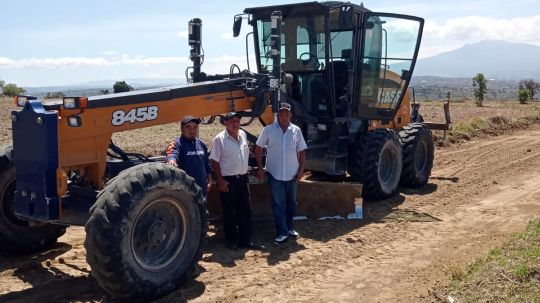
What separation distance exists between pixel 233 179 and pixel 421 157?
202 inches

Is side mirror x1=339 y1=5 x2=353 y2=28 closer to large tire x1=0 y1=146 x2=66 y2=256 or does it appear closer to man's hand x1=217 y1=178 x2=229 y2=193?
man's hand x1=217 y1=178 x2=229 y2=193

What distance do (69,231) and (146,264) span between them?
8.66 feet

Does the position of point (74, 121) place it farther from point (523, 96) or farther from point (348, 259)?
point (523, 96)

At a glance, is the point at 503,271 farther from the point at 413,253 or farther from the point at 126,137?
the point at 126,137

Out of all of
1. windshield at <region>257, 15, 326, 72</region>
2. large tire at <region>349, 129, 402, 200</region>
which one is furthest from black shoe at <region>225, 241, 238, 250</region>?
windshield at <region>257, 15, 326, 72</region>

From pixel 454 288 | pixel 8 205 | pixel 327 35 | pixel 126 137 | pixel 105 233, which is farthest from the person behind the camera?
pixel 126 137

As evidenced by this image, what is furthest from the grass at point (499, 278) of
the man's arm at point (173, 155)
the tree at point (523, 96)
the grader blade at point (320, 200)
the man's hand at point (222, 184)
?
the tree at point (523, 96)

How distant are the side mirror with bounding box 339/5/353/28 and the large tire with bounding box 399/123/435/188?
8.58 ft

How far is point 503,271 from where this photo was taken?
5219mm

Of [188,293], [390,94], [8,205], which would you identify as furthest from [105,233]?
[390,94]

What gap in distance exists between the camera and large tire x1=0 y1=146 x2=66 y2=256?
241 inches

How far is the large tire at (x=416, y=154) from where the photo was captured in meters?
10.1

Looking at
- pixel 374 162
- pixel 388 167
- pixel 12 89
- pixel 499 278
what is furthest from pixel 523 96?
pixel 12 89

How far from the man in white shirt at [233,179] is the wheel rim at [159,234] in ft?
3.93
